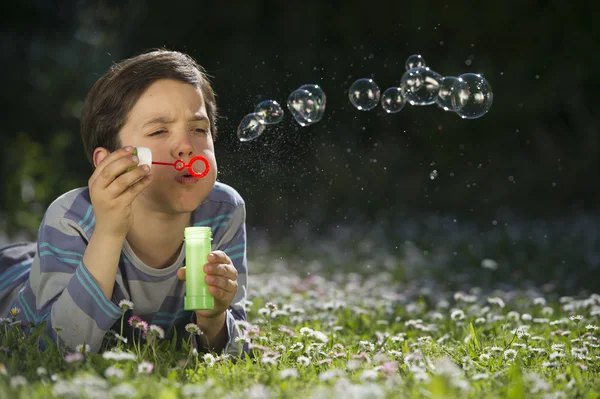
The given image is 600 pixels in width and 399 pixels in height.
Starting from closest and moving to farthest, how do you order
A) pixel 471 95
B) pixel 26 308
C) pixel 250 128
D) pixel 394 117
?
pixel 26 308 → pixel 250 128 → pixel 471 95 → pixel 394 117

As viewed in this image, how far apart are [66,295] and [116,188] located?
38 centimetres

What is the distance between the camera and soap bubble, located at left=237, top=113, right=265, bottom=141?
10.6 feet

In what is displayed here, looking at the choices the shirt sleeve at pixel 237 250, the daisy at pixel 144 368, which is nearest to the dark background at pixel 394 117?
the shirt sleeve at pixel 237 250

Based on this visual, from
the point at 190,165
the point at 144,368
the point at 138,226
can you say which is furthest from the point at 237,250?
the point at 144,368

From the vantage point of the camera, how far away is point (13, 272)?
10.9ft

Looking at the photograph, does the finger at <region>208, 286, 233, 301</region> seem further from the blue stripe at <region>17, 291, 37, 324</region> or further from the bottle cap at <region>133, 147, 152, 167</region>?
the blue stripe at <region>17, 291, 37, 324</region>

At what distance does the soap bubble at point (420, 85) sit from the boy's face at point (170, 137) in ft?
3.89

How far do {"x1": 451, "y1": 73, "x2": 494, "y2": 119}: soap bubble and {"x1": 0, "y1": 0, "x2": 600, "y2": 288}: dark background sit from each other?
390 cm

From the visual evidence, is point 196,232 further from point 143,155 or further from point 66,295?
point 66,295

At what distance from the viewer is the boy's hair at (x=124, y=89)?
8.57 feet

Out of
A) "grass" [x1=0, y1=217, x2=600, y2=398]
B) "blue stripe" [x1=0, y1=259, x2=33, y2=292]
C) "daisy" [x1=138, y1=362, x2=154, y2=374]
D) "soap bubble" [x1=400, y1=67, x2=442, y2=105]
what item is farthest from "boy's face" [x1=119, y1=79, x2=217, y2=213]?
"soap bubble" [x1=400, y1=67, x2=442, y2=105]

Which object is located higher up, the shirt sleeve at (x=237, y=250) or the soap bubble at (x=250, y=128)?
the soap bubble at (x=250, y=128)

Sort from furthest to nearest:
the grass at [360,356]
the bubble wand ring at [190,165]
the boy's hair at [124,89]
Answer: the boy's hair at [124,89] < the bubble wand ring at [190,165] < the grass at [360,356]

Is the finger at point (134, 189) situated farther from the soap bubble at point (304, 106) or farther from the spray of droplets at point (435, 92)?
the spray of droplets at point (435, 92)
